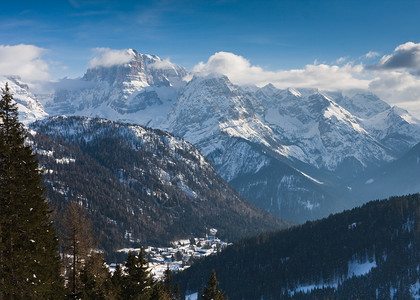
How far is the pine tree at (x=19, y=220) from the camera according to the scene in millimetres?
31016

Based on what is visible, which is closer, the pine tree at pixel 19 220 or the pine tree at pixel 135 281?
the pine tree at pixel 19 220

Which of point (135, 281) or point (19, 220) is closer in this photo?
point (19, 220)

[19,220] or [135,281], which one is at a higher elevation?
[19,220]

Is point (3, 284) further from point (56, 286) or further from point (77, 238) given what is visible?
point (77, 238)

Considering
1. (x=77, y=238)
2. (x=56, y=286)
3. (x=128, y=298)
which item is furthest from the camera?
(x=77, y=238)

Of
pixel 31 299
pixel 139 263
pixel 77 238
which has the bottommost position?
pixel 31 299

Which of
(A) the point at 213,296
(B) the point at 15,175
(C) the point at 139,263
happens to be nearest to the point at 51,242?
(B) the point at 15,175

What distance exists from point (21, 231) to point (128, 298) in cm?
1930

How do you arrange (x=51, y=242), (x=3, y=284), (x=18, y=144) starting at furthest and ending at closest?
(x=51, y=242) < (x=18, y=144) < (x=3, y=284)

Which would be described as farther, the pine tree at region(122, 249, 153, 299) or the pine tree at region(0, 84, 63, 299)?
the pine tree at region(122, 249, 153, 299)

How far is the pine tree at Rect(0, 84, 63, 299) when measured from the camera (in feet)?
102

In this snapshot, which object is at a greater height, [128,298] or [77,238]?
[77,238]

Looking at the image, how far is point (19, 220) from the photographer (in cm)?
3147

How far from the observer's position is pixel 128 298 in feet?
157
